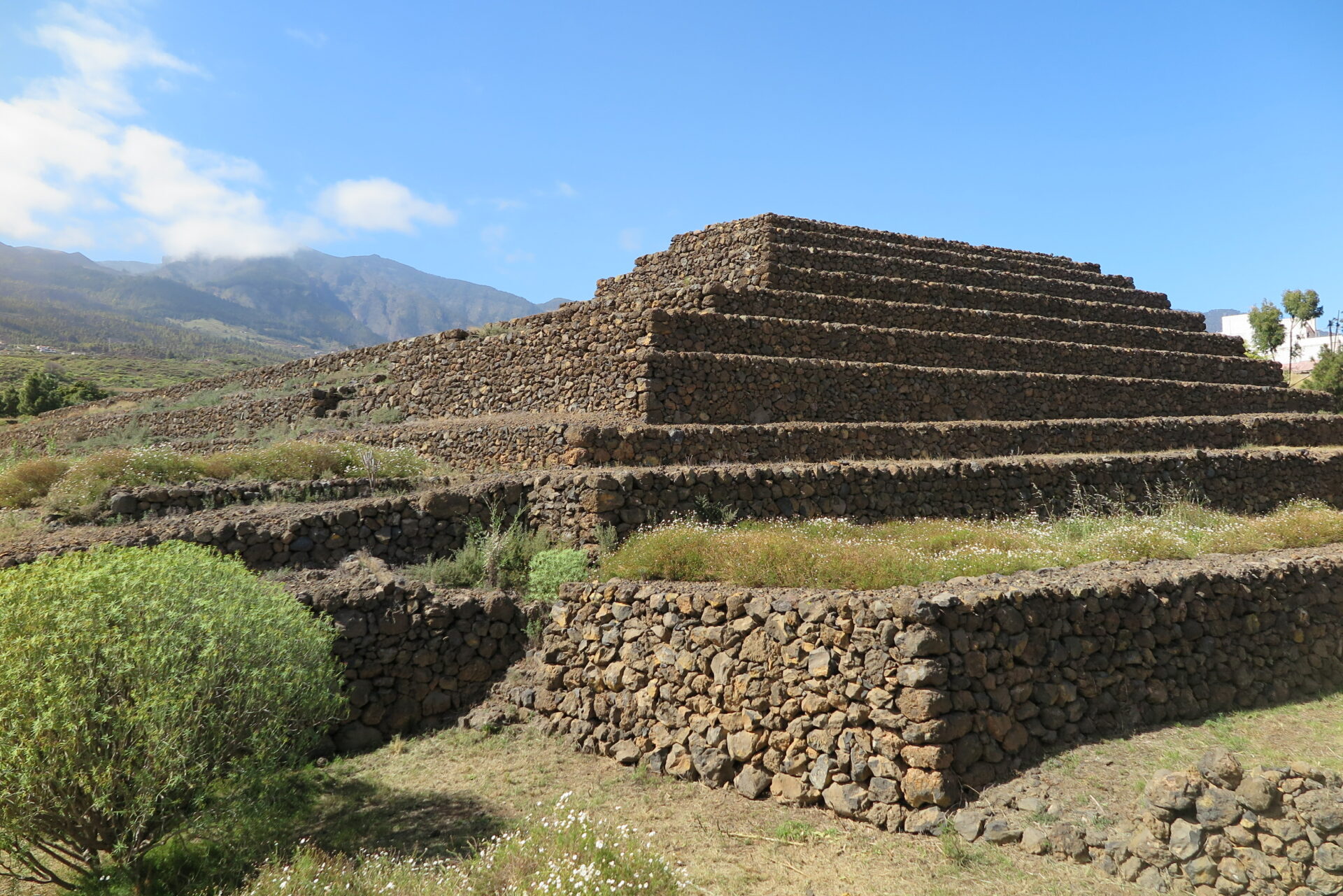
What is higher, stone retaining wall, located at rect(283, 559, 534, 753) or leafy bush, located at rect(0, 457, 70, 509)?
leafy bush, located at rect(0, 457, 70, 509)

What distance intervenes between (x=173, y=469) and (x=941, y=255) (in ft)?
76.6

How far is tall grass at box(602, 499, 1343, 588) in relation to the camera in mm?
8836

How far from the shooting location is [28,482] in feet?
45.3

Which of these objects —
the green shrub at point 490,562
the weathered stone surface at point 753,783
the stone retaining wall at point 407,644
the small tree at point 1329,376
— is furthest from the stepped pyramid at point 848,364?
the small tree at point 1329,376

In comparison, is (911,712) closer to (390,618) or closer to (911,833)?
(911,833)

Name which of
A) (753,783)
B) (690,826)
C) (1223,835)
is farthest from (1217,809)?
(690,826)

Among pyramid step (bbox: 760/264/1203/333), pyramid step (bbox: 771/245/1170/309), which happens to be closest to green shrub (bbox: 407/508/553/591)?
pyramid step (bbox: 760/264/1203/333)

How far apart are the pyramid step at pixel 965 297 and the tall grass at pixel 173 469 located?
1081cm

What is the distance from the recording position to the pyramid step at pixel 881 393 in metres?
15.5

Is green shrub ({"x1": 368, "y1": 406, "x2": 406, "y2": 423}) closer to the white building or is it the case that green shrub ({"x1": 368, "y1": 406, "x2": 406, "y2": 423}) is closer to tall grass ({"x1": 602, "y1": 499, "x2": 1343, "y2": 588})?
tall grass ({"x1": 602, "y1": 499, "x2": 1343, "y2": 588})

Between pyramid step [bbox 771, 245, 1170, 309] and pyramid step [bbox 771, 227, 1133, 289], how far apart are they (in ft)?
1.32

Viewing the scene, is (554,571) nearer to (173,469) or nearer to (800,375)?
(173,469)

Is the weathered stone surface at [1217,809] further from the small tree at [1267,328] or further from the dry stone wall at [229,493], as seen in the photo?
the small tree at [1267,328]

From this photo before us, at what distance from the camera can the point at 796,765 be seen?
24.4 feet
